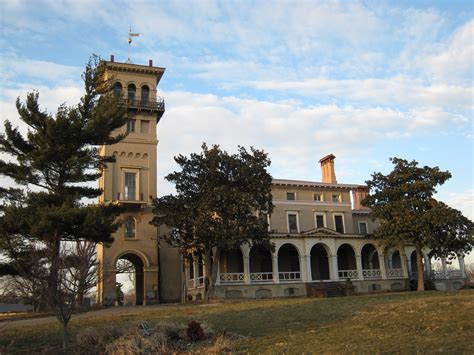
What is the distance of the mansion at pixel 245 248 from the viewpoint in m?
39.7

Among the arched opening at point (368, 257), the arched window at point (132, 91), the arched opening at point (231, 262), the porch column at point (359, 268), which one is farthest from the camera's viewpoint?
the arched opening at point (368, 257)

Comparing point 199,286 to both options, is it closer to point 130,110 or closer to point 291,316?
point 130,110

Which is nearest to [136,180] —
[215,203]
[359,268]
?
[215,203]

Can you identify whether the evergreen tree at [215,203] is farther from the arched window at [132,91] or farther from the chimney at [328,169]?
the chimney at [328,169]

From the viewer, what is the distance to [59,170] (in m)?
24.4

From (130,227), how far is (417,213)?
78.0 feet

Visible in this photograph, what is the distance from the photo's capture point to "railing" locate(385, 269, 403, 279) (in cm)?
4550

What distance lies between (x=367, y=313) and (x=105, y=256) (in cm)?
2526

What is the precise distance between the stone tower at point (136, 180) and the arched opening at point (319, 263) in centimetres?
1594

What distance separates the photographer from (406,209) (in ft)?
131

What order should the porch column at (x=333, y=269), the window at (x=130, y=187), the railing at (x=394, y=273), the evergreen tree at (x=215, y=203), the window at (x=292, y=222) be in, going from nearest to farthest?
the evergreen tree at (x=215, y=203), the window at (x=130, y=187), the porch column at (x=333, y=269), the railing at (x=394, y=273), the window at (x=292, y=222)

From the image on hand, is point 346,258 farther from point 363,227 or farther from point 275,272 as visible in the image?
point 275,272

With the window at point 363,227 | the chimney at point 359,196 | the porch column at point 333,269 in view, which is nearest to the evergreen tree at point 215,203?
the porch column at point 333,269

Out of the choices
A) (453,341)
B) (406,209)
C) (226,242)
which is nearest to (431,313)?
(453,341)
